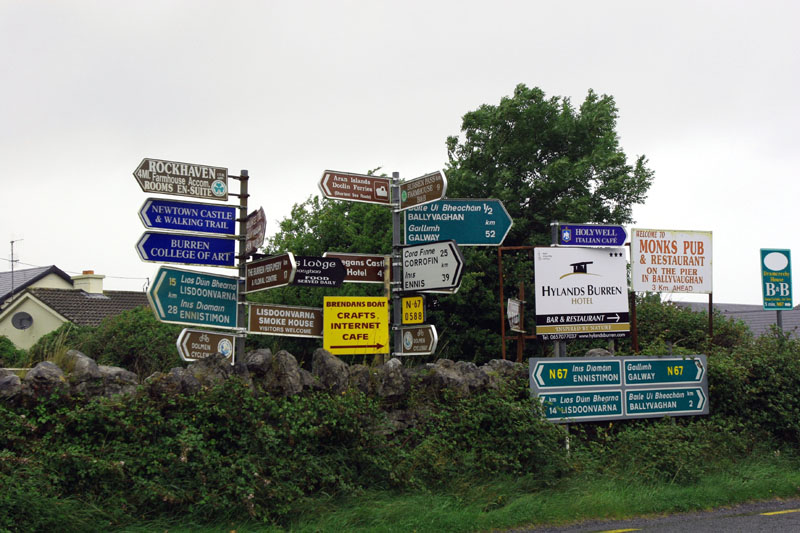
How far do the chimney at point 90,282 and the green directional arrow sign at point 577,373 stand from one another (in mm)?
40186

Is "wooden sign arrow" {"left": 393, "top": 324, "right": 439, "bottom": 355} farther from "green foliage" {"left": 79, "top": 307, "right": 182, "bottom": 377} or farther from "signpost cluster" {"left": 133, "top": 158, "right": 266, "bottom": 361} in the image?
"green foliage" {"left": 79, "top": 307, "right": 182, "bottom": 377}

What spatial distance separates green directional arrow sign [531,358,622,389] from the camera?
34.4ft

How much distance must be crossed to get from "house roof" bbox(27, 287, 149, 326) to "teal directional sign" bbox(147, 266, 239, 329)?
2868 cm

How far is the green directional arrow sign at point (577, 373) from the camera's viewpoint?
34.4ft

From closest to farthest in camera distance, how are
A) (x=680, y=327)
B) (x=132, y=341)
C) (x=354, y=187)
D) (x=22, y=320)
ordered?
(x=354, y=187)
(x=132, y=341)
(x=680, y=327)
(x=22, y=320)

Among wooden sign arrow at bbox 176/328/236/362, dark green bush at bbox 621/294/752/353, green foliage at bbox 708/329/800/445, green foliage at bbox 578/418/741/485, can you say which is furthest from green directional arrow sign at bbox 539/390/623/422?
dark green bush at bbox 621/294/752/353

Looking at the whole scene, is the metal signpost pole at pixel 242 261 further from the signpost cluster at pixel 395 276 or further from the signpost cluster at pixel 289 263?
the signpost cluster at pixel 395 276

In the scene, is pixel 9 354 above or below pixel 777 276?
below

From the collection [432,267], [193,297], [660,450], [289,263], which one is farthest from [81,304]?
[660,450]

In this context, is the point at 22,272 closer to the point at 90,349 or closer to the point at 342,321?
the point at 90,349

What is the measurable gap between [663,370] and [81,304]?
34977 millimetres

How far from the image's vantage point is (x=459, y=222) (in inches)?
458

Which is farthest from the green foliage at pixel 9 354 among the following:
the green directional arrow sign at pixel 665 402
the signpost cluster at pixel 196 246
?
the green directional arrow sign at pixel 665 402

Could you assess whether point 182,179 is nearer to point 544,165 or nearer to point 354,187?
point 354,187
